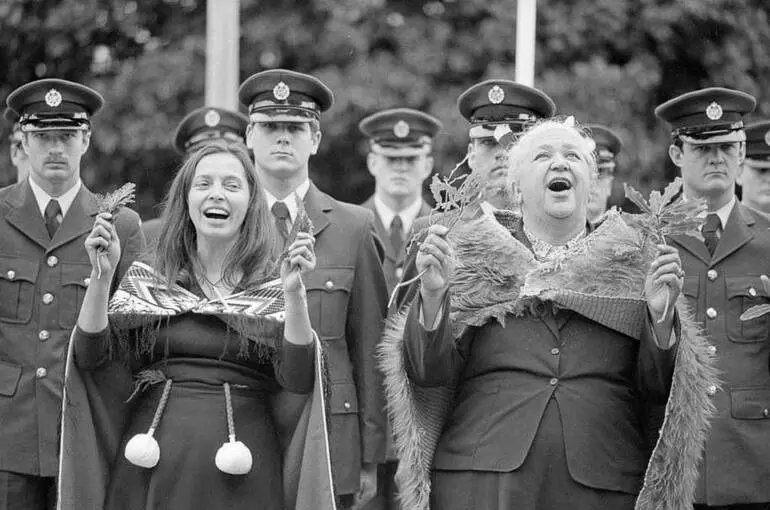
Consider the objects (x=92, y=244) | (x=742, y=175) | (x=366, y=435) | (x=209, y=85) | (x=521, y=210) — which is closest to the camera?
(x=92, y=244)

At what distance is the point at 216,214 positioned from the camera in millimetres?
6359

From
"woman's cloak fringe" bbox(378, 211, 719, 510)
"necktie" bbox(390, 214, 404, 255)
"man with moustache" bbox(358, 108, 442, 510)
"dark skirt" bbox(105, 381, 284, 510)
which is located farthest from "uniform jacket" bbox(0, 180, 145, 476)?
"necktie" bbox(390, 214, 404, 255)

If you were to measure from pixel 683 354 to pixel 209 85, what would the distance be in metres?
5.16

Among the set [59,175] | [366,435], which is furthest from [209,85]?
[366,435]

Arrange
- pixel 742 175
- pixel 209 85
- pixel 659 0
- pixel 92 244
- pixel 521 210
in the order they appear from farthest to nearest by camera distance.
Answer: pixel 659 0
pixel 209 85
pixel 742 175
pixel 521 210
pixel 92 244

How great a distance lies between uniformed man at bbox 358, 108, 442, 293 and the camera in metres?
9.77

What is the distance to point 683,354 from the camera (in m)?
6.11

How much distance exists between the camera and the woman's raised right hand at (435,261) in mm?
5859

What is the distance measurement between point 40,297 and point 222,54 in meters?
3.38

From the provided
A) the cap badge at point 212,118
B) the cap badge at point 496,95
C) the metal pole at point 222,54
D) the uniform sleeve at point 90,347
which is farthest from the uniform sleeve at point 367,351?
the metal pole at point 222,54

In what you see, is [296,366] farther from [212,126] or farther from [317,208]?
[212,126]

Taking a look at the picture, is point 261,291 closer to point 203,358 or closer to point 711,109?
point 203,358

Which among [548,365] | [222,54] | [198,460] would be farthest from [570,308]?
[222,54]

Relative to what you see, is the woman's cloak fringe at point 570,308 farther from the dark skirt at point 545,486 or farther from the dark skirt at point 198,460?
the dark skirt at point 198,460
